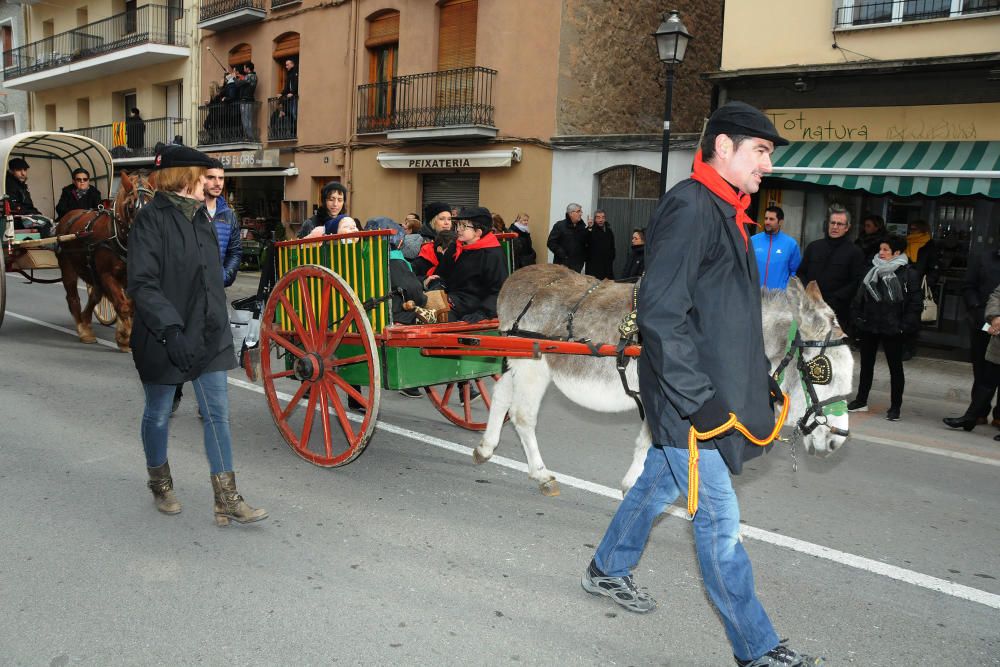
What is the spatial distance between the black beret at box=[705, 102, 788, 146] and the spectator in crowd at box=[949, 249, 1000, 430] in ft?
18.4

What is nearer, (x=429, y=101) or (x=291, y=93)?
(x=429, y=101)

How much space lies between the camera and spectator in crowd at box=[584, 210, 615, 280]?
13945 mm

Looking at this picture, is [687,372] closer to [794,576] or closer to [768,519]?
[794,576]

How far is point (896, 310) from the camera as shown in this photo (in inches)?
307

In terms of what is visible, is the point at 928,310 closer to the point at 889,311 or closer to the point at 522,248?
the point at 889,311

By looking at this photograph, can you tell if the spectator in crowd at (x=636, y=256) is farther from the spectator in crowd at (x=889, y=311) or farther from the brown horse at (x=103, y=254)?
the brown horse at (x=103, y=254)

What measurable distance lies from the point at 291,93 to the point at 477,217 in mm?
17488

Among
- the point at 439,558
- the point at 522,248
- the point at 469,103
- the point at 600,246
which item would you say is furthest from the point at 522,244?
the point at 439,558

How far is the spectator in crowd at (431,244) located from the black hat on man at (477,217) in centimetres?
107

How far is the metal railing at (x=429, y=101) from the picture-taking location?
664 inches

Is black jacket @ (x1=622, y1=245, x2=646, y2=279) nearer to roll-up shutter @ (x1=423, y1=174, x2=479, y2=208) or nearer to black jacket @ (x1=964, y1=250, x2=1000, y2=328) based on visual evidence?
black jacket @ (x1=964, y1=250, x2=1000, y2=328)

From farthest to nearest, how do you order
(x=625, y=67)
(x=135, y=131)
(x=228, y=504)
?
(x=135, y=131) < (x=625, y=67) < (x=228, y=504)

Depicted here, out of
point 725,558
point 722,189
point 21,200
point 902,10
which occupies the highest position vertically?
point 902,10

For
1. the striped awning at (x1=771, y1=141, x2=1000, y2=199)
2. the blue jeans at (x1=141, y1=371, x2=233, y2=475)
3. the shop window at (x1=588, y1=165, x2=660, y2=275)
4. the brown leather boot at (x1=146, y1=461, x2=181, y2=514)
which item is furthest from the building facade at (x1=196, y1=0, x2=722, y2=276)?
the brown leather boot at (x1=146, y1=461, x2=181, y2=514)
